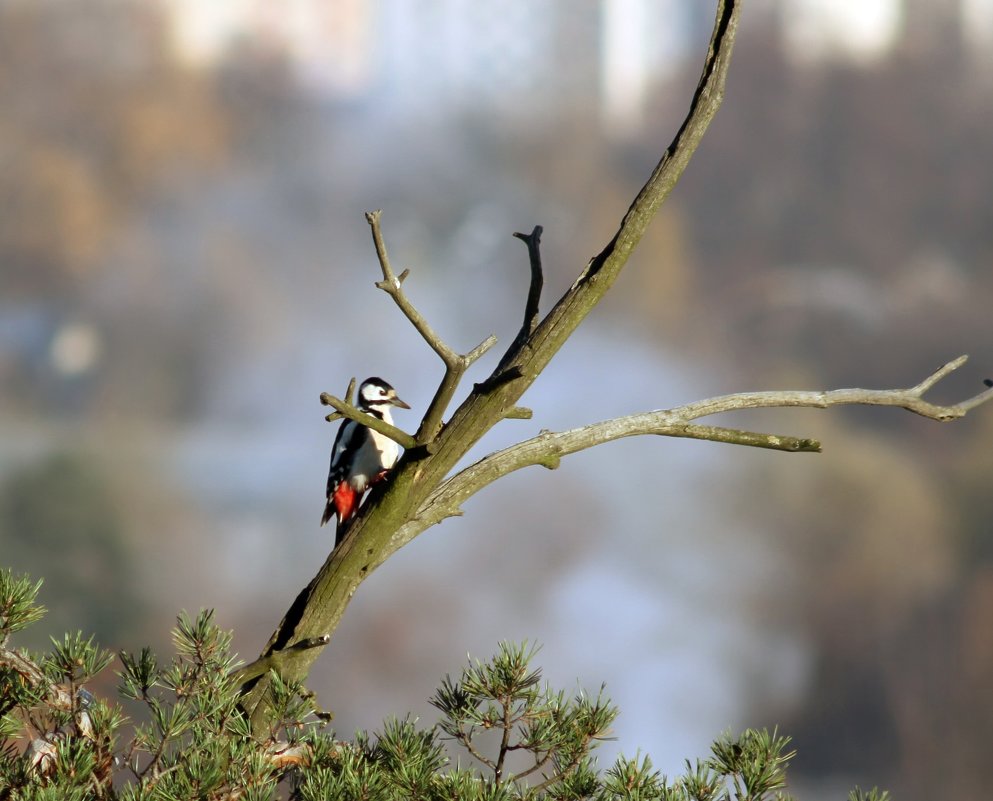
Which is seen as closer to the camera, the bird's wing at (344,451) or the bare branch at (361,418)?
the bare branch at (361,418)

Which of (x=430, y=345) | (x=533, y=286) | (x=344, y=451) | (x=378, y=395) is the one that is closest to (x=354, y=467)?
(x=344, y=451)

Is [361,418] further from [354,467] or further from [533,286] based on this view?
[354,467]

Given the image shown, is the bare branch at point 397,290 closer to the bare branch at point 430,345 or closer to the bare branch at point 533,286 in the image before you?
the bare branch at point 430,345

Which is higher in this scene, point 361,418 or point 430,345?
point 430,345

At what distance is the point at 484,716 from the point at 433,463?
407 mm

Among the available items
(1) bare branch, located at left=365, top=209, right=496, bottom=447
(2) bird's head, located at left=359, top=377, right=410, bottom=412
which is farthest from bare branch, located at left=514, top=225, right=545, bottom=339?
(2) bird's head, located at left=359, top=377, right=410, bottom=412

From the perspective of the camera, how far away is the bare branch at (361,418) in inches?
68.1

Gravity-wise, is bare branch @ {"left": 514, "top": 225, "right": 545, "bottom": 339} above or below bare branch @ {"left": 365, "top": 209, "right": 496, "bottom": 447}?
above

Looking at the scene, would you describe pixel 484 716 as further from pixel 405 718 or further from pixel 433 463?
pixel 433 463

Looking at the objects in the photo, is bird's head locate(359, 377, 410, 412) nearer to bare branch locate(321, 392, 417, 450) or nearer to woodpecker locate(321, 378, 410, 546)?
woodpecker locate(321, 378, 410, 546)

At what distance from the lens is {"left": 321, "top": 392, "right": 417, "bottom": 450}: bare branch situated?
173cm

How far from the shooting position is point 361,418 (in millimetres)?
1754

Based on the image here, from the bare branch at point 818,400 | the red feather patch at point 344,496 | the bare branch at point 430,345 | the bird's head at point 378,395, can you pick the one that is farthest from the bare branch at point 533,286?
the bird's head at point 378,395

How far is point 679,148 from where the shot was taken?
2.04m
